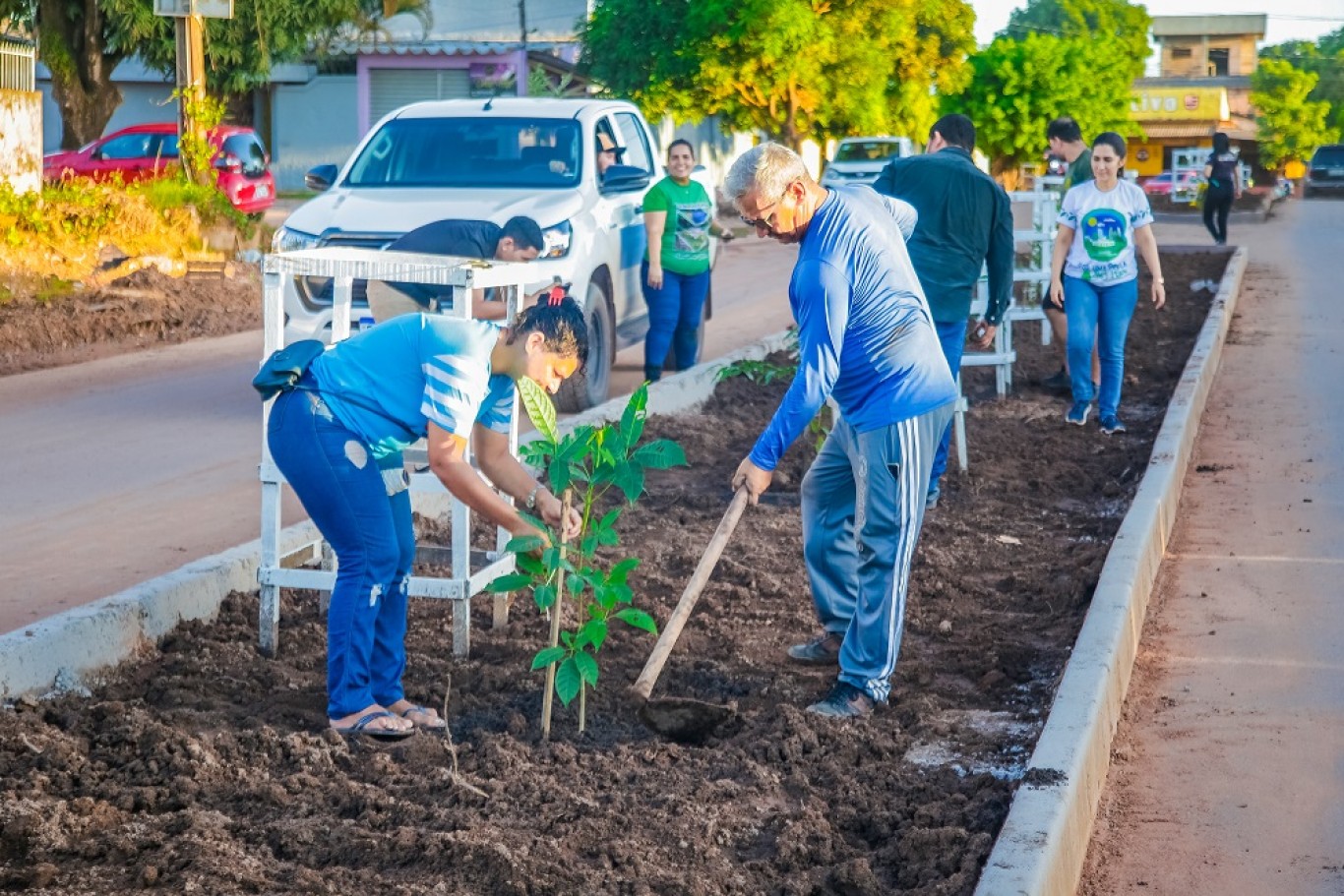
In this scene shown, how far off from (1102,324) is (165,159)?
23.5m

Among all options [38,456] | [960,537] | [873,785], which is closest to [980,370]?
[960,537]

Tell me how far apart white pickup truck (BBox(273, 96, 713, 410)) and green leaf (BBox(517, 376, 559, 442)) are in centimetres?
556

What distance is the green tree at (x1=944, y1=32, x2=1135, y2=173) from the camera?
45000 millimetres

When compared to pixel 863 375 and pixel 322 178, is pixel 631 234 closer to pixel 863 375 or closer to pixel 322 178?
pixel 322 178

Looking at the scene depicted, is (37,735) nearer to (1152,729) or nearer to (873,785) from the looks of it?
(873,785)

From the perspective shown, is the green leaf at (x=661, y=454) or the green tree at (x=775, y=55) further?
the green tree at (x=775, y=55)

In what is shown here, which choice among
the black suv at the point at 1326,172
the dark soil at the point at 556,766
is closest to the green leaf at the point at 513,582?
the dark soil at the point at 556,766

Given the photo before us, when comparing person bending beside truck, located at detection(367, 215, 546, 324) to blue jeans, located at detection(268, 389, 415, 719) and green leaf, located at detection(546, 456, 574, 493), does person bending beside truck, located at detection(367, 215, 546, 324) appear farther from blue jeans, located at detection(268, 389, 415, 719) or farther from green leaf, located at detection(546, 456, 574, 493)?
green leaf, located at detection(546, 456, 574, 493)

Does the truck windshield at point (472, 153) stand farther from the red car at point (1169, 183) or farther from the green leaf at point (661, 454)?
the red car at point (1169, 183)

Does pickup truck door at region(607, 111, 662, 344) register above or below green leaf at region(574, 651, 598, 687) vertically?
above

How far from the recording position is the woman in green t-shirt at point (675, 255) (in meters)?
11.2

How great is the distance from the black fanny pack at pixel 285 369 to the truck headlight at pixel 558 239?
18.5 ft

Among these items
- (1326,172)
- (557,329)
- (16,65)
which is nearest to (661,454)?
(557,329)

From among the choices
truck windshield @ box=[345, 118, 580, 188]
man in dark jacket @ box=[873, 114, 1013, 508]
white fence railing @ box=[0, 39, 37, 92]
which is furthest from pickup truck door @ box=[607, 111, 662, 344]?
white fence railing @ box=[0, 39, 37, 92]
